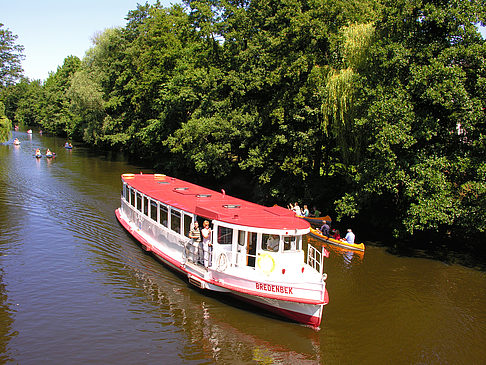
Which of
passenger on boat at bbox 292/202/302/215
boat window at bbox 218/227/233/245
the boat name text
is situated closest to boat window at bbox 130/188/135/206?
boat window at bbox 218/227/233/245

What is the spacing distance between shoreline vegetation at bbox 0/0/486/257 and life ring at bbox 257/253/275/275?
8742 mm

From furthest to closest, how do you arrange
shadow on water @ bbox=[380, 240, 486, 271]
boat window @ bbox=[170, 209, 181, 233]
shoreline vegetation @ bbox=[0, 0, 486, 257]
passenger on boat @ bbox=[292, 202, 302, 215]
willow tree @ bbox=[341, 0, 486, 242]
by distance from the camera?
passenger on boat @ bbox=[292, 202, 302, 215]
shadow on water @ bbox=[380, 240, 486, 271]
shoreline vegetation @ bbox=[0, 0, 486, 257]
willow tree @ bbox=[341, 0, 486, 242]
boat window @ bbox=[170, 209, 181, 233]

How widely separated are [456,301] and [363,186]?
7133 millimetres

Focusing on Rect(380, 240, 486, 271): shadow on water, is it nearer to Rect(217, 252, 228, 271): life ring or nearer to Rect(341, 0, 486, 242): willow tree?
Rect(341, 0, 486, 242): willow tree

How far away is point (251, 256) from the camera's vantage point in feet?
48.0

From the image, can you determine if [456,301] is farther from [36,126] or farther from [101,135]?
[36,126]

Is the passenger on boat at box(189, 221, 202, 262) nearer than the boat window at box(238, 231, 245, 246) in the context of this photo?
No

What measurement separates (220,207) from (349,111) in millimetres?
11125

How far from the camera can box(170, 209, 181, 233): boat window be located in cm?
1767

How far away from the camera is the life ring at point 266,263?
46.6ft

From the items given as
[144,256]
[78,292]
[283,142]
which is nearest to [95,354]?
[78,292]

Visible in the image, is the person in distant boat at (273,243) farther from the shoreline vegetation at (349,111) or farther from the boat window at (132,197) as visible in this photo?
the boat window at (132,197)

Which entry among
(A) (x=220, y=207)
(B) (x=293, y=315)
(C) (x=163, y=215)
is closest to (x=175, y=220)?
(C) (x=163, y=215)

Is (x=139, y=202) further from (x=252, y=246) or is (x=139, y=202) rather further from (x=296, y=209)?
(x=296, y=209)
